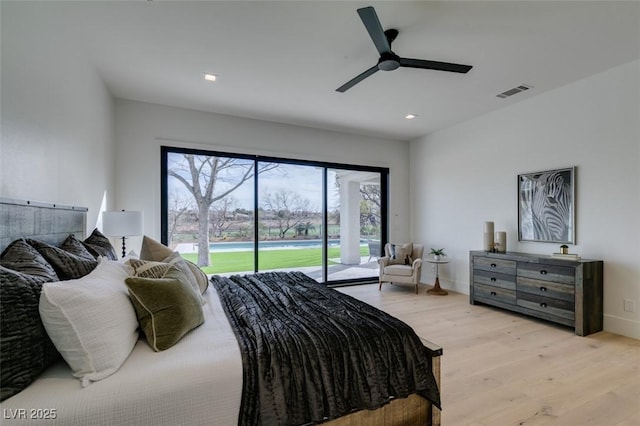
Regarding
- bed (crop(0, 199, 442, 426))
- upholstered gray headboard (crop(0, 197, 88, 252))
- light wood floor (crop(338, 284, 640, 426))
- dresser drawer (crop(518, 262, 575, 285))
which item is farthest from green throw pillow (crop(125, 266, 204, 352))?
dresser drawer (crop(518, 262, 575, 285))

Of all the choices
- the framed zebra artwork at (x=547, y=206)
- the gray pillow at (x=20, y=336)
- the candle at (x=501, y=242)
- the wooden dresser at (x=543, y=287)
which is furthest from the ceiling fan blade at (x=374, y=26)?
the candle at (x=501, y=242)

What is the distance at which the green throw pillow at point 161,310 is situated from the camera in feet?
4.66

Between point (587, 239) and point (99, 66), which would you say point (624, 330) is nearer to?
point (587, 239)

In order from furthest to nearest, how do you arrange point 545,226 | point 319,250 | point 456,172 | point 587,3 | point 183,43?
1. point 319,250
2. point 456,172
3. point 545,226
4. point 183,43
5. point 587,3

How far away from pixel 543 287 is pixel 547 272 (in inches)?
7.7

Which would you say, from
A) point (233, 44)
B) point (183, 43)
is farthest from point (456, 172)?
point (183, 43)

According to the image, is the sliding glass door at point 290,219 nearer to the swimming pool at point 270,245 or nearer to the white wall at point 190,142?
the swimming pool at point 270,245

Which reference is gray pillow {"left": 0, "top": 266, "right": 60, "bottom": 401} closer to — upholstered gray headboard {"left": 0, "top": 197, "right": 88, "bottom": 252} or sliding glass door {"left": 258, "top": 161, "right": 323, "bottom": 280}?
upholstered gray headboard {"left": 0, "top": 197, "right": 88, "bottom": 252}

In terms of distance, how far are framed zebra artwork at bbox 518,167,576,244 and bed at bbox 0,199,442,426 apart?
3246 mm

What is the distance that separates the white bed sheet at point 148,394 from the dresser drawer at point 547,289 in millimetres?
3747

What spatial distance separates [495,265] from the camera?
162 inches

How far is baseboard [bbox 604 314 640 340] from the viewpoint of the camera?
10.3 ft

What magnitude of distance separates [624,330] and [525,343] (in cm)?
124

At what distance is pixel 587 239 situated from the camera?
3.53 meters
